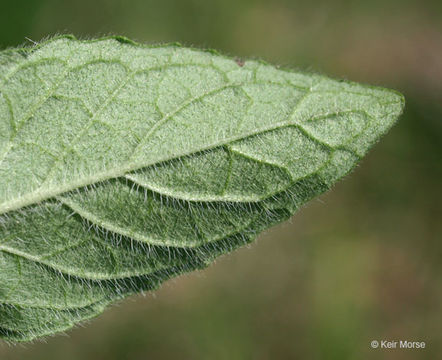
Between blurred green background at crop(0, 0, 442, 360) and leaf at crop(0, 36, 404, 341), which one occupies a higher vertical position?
blurred green background at crop(0, 0, 442, 360)

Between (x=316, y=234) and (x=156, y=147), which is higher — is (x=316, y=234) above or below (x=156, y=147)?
above

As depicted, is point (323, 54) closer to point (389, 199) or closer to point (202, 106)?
point (389, 199)

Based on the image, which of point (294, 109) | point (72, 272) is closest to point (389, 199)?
point (294, 109)

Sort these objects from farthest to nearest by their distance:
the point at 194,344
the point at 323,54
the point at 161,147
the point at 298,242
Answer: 1. the point at 323,54
2. the point at 298,242
3. the point at 194,344
4. the point at 161,147

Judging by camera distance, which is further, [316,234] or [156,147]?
[316,234]
